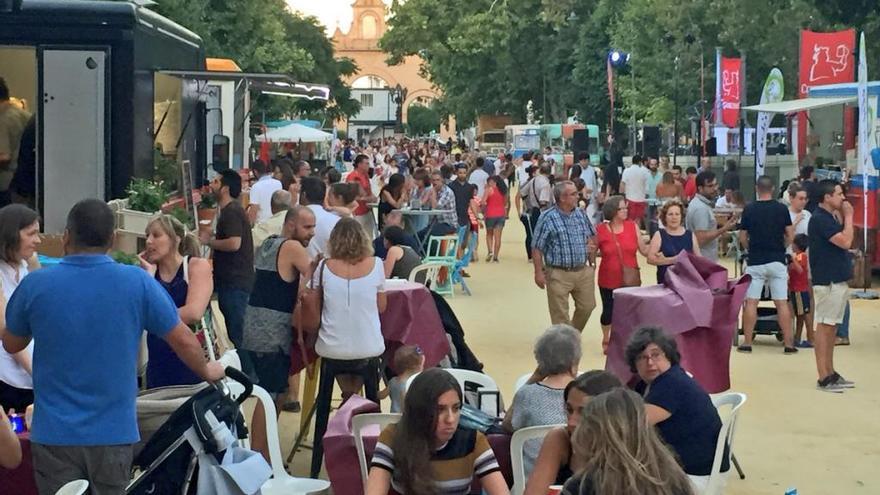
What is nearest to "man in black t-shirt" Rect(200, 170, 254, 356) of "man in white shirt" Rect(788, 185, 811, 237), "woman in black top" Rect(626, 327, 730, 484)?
"woman in black top" Rect(626, 327, 730, 484)

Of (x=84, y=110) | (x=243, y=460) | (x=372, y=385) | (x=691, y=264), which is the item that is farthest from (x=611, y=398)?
(x=84, y=110)

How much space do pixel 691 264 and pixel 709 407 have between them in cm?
313

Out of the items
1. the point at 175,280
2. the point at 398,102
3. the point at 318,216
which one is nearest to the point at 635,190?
the point at 318,216

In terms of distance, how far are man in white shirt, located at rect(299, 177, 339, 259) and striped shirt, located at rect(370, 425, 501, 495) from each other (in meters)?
5.28

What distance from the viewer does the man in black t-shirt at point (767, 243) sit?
43.4 ft

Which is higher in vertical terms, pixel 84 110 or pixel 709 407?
pixel 84 110

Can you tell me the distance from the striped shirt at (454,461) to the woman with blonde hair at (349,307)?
9.05 feet

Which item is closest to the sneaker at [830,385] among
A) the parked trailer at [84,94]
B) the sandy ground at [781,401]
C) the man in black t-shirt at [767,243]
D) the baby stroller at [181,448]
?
the sandy ground at [781,401]

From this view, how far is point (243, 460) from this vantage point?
5.79 metres

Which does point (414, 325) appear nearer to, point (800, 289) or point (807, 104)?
point (800, 289)

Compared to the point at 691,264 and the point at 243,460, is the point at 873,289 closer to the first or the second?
the point at 691,264

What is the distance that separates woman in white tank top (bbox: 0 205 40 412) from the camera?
264 inches

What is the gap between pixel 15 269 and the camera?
702 centimetres

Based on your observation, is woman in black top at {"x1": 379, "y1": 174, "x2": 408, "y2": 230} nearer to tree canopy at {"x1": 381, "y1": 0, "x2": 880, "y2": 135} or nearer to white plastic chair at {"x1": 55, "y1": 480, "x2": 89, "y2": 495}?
white plastic chair at {"x1": 55, "y1": 480, "x2": 89, "y2": 495}
